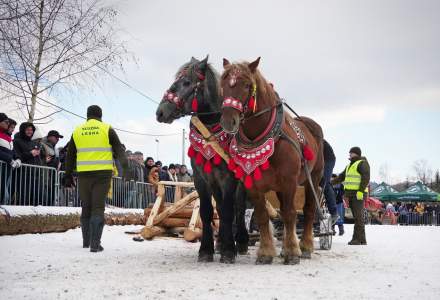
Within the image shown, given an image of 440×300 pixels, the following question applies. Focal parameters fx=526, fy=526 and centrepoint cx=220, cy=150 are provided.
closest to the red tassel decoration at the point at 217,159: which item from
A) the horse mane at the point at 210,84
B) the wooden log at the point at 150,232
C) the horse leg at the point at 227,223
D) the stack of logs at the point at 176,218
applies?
the horse leg at the point at 227,223

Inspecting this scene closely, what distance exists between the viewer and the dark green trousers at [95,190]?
815 cm

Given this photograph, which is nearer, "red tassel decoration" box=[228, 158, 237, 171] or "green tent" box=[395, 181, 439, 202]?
"red tassel decoration" box=[228, 158, 237, 171]

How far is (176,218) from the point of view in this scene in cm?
1159

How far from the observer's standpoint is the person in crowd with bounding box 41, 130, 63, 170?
11797mm

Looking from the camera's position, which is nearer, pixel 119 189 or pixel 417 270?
pixel 417 270

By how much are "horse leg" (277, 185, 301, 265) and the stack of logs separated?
376 cm

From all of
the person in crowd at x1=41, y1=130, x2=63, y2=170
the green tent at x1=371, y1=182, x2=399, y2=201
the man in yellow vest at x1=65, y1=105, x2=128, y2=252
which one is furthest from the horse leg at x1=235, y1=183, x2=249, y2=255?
the green tent at x1=371, y1=182, x2=399, y2=201

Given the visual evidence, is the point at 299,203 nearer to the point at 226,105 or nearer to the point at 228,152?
the point at 228,152

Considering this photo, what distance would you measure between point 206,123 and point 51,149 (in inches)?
241

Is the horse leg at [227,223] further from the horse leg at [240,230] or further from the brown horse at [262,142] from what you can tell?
the horse leg at [240,230]

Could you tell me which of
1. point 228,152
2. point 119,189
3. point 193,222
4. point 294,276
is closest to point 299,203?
point 193,222

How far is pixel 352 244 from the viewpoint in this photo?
37.8 feet

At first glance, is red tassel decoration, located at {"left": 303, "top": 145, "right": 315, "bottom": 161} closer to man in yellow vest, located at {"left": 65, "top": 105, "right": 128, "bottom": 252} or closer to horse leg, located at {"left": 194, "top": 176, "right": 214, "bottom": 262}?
horse leg, located at {"left": 194, "top": 176, "right": 214, "bottom": 262}

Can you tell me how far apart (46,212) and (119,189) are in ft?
15.9
